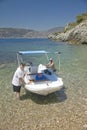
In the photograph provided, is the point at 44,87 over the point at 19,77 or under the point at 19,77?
under

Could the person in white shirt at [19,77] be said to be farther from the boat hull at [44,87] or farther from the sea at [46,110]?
the sea at [46,110]

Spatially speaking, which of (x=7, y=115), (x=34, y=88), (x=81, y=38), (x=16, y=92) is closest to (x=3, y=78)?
(x=16, y=92)

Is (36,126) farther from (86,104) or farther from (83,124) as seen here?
(86,104)

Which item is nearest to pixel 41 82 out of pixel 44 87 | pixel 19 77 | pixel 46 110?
pixel 44 87

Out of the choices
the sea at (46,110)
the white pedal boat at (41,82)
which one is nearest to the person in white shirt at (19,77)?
the white pedal boat at (41,82)

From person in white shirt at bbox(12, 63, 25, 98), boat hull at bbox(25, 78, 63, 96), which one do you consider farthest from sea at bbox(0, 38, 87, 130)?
person in white shirt at bbox(12, 63, 25, 98)

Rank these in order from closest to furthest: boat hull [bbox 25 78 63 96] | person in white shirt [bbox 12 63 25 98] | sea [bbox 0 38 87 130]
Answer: sea [bbox 0 38 87 130] → boat hull [bbox 25 78 63 96] → person in white shirt [bbox 12 63 25 98]

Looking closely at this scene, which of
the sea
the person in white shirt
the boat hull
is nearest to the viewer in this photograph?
the sea

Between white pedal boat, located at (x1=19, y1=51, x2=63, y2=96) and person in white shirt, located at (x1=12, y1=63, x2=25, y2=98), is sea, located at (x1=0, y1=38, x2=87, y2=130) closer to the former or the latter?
white pedal boat, located at (x1=19, y1=51, x2=63, y2=96)

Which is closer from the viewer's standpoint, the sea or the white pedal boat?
the sea

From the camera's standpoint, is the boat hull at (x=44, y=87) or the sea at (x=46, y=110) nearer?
the sea at (x=46, y=110)

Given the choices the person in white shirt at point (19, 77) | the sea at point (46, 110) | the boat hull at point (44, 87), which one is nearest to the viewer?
the sea at point (46, 110)

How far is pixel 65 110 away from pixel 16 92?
140 inches

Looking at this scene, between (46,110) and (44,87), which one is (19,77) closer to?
(44,87)
